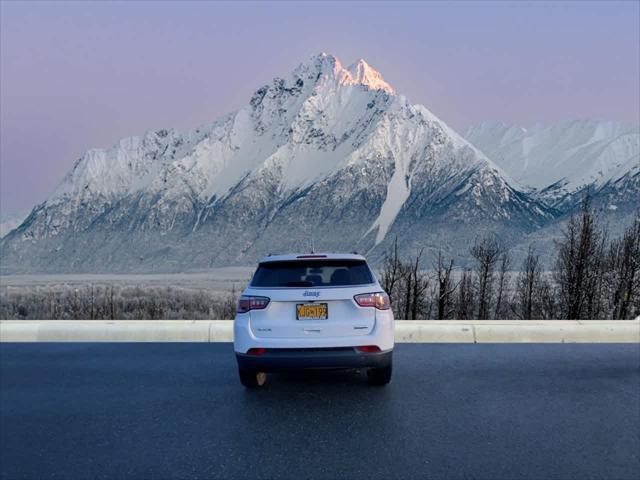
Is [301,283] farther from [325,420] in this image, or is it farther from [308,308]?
[325,420]

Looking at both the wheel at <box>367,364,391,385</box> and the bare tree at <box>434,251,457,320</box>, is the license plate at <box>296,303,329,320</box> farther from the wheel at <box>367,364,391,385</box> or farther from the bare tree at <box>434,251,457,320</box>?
the bare tree at <box>434,251,457,320</box>

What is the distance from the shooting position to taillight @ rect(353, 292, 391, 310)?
720 centimetres

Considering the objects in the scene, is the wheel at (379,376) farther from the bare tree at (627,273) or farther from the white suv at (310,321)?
the bare tree at (627,273)

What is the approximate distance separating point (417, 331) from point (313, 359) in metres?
5.17

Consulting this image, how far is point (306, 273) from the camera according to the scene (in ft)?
24.5

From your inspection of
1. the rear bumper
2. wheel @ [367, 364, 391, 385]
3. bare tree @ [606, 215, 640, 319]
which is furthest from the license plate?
bare tree @ [606, 215, 640, 319]

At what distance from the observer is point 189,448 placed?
5.61 m

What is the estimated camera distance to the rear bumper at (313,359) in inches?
276

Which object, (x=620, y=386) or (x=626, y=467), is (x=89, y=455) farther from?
(x=620, y=386)

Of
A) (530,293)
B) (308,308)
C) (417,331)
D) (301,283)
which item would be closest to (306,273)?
(301,283)

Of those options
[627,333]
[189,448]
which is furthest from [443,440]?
[627,333]

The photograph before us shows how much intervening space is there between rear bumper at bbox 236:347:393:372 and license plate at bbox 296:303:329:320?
0.32m

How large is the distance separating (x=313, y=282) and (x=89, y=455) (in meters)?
2.84

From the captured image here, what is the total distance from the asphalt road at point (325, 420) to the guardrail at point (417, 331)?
5.82 feet
